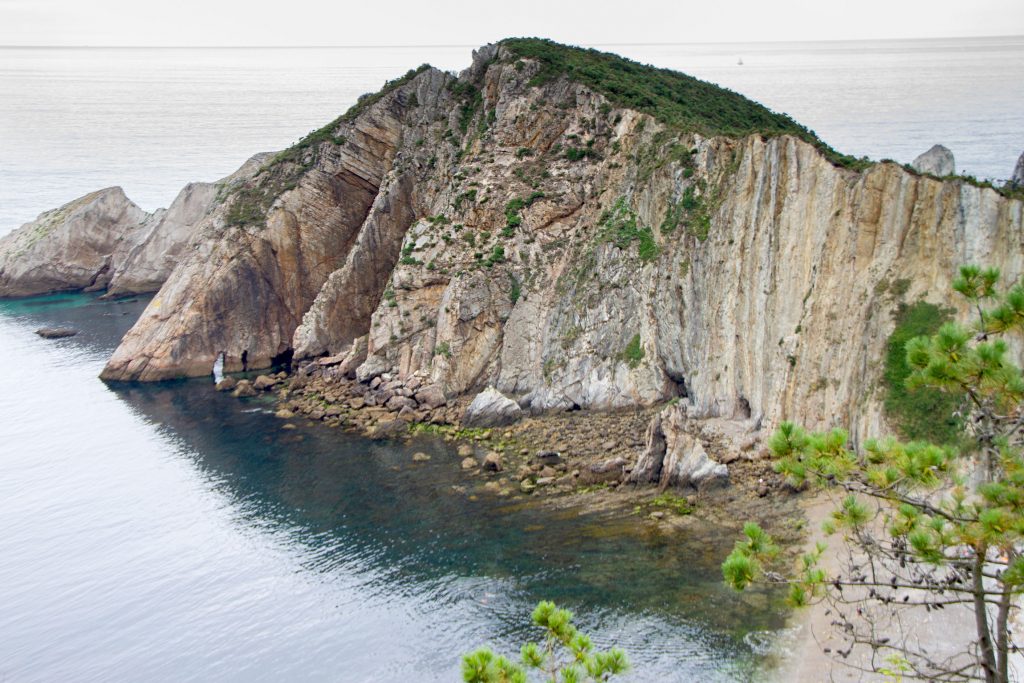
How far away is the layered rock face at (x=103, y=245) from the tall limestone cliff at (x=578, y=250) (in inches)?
1163

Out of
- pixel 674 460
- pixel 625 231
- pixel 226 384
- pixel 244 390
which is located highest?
pixel 625 231

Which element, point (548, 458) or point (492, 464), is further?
point (548, 458)

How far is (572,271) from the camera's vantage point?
53.4m

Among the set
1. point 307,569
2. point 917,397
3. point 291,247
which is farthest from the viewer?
point 291,247

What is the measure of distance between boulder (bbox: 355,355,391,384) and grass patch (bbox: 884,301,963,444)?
32.0m

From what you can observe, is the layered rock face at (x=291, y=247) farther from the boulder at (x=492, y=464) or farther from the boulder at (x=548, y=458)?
the boulder at (x=548, y=458)

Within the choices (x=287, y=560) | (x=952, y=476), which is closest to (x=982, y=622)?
(x=952, y=476)

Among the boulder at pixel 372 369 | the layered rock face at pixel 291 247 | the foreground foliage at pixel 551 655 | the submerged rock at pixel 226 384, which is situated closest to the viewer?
the foreground foliage at pixel 551 655

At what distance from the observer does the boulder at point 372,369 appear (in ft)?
187

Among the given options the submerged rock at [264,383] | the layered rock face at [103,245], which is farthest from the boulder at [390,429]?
the layered rock face at [103,245]

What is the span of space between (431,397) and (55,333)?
45.4 metres

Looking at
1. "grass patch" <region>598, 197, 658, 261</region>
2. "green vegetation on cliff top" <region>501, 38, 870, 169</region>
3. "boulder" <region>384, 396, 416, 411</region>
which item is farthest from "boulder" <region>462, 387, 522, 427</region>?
"green vegetation on cliff top" <region>501, 38, 870, 169</region>

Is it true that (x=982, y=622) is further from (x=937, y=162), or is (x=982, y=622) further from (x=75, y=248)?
(x=75, y=248)

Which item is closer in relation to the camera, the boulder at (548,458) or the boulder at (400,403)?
the boulder at (548,458)
